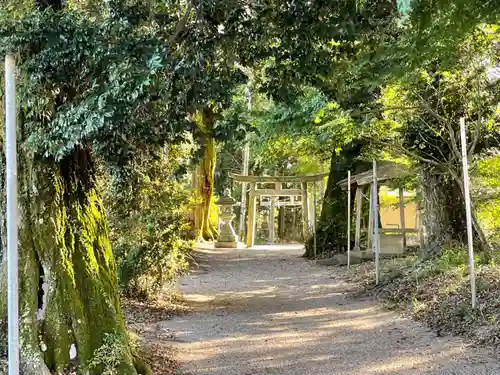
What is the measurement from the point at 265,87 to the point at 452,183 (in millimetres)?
5362

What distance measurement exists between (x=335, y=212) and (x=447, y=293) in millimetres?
9566

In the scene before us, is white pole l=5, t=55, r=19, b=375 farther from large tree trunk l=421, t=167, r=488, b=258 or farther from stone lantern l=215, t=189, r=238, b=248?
stone lantern l=215, t=189, r=238, b=248

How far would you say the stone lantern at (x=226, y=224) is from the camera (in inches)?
897

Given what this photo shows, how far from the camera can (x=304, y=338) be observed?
23.4ft

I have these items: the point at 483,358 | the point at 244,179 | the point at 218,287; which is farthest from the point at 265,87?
the point at 244,179

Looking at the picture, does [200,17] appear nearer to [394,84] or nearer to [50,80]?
[50,80]

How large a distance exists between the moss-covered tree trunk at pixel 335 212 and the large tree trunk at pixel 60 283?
12440 millimetres

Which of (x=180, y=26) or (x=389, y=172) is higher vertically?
(x=180, y=26)

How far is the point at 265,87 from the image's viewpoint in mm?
6273

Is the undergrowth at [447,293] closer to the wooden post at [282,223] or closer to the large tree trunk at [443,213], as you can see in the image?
the large tree trunk at [443,213]

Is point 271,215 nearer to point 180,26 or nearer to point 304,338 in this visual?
point 304,338

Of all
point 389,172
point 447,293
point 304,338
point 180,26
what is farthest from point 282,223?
point 180,26

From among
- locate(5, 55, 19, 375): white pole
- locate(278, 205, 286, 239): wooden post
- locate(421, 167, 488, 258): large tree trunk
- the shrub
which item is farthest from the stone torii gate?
locate(5, 55, 19, 375): white pole

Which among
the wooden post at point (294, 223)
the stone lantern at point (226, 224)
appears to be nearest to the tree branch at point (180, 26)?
the stone lantern at point (226, 224)
